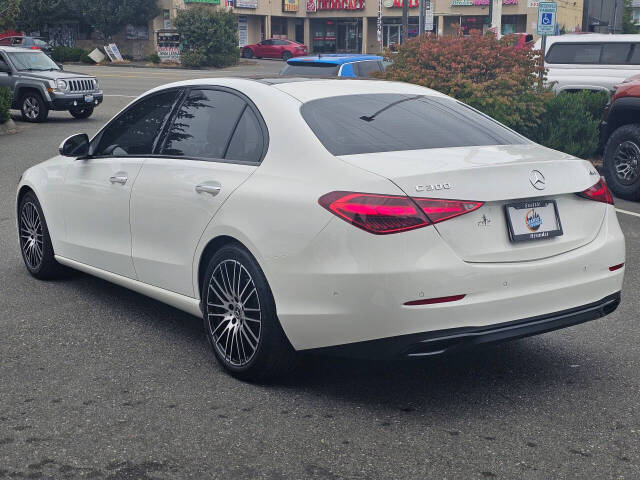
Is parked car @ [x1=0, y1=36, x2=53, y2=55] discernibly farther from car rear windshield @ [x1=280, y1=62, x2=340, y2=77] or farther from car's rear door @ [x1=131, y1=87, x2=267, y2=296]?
car's rear door @ [x1=131, y1=87, x2=267, y2=296]

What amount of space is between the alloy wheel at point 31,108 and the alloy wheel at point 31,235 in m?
15.9

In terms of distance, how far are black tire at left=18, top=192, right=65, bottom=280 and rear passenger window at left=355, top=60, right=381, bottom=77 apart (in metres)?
9.48

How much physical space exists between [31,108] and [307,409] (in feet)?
64.5

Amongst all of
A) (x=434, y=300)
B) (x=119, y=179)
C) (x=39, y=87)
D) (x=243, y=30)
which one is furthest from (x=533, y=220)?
(x=243, y=30)

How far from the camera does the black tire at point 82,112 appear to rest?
22903 mm

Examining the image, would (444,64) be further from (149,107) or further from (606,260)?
(606,260)

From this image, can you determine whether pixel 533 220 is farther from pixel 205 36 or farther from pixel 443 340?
pixel 205 36

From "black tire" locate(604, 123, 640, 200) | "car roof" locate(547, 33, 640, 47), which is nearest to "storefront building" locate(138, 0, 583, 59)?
"car roof" locate(547, 33, 640, 47)

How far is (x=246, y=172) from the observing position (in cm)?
498

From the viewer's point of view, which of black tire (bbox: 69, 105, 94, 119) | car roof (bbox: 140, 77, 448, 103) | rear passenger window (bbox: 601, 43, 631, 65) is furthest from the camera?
black tire (bbox: 69, 105, 94, 119)

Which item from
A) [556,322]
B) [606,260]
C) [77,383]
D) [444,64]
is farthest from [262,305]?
[444,64]

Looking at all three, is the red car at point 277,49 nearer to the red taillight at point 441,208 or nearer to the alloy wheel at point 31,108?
the alloy wheel at point 31,108

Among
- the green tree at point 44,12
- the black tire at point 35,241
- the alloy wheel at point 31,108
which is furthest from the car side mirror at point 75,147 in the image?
the green tree at point 44,12

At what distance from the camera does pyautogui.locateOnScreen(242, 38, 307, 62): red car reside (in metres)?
62.7
